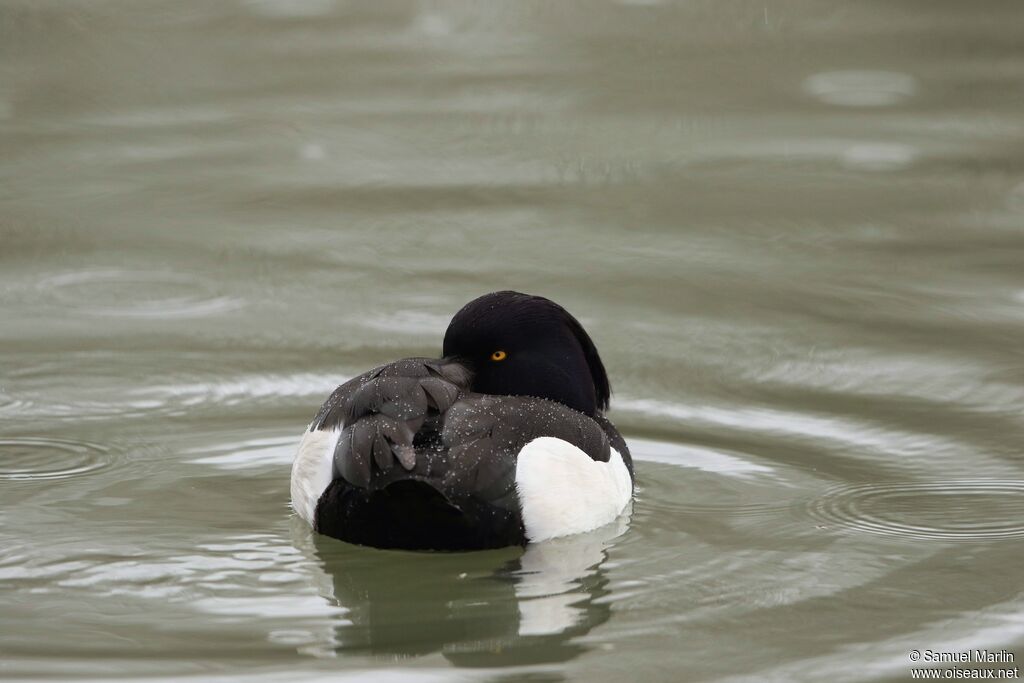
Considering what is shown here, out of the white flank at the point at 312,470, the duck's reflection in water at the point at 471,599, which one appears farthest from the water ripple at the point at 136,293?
the duck's reflection in water at the point at 471,599

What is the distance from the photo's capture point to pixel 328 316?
9094 mm

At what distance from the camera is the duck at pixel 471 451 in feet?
18.7

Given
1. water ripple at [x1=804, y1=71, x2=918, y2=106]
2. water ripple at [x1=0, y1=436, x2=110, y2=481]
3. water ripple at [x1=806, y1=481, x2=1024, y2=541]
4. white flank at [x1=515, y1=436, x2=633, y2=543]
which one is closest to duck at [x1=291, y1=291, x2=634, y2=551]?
white flank at [x1=515, y1=436, x2=633, y2=543]

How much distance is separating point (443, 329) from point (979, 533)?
3234 mm

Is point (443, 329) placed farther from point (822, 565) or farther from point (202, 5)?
point (202, 5)

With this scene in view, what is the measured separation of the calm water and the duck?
5.7 inches

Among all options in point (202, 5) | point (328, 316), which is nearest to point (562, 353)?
point (328, 316)

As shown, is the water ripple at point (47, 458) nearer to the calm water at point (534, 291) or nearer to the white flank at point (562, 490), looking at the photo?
the calm water at point (534, 291)

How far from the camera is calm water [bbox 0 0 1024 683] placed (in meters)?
5.45

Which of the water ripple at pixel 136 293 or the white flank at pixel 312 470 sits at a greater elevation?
the water ripple at pixel 136 293

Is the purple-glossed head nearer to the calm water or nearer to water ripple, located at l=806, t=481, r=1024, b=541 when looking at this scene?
the calm water

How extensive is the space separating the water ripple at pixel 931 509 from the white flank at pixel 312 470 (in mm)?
1785

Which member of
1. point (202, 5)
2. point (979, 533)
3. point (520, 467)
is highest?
point (202, 5)

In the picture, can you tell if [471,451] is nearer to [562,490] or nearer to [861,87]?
[562,490]
